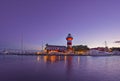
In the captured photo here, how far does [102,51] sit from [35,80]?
97895 mm

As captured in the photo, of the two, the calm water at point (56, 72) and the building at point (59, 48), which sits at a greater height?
the building at point (59, 48)

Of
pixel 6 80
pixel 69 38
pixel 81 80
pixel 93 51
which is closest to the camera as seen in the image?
pixel 6 80

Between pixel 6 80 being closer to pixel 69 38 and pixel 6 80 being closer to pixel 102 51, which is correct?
pixel 69 38

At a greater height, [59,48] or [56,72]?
[59,48]

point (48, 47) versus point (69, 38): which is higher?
point (69, 38)

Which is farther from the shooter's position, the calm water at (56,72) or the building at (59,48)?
the building at (59,48)

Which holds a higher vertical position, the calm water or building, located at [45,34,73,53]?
building, located at [45,34,73,53]

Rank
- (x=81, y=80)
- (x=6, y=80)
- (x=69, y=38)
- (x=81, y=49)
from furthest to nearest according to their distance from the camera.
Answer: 1. (x=81, y=49)
2. (x=69, y=38)
3. (x=81, y=80)
4. (x=6, y=80)

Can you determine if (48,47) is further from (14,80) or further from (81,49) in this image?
(14,80)

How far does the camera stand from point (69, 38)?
93.2 metres

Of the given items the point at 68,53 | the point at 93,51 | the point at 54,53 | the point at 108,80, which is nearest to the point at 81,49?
the point at 93,51

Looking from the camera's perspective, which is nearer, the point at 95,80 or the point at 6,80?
the point at 6,80

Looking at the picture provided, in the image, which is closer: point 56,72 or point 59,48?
point 56,72

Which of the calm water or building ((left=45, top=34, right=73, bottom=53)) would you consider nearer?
the calm water
